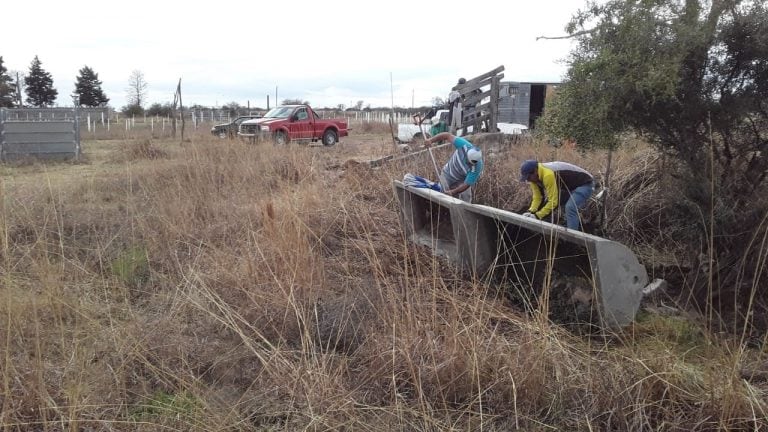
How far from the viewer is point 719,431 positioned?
2494 millimetres

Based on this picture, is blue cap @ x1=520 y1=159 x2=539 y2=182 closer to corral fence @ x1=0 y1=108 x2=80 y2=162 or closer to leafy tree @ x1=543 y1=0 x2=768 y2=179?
leafy tree @ x1=543 y1=0 x2=768 y2=179

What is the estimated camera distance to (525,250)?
530 centimetres

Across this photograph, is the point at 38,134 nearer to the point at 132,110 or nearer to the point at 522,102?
the point at 522,102

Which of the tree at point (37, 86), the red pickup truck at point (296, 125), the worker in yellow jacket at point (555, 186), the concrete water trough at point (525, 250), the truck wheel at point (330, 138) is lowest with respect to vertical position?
the concrete water trough at point (525, 250)

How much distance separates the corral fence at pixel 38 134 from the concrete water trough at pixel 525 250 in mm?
12663

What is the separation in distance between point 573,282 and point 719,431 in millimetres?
2205

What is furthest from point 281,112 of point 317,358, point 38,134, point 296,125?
point 317,358

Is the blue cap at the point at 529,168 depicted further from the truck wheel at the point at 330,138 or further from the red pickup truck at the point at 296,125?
the truck wheel at the point at 330,138

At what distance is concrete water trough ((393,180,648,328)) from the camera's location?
3762mm

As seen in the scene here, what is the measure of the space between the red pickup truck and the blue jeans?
13.2 m

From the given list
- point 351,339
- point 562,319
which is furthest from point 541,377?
point 562,319

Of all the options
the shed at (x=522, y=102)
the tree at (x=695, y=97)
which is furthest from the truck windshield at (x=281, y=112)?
the tree at (x=695, y=97)

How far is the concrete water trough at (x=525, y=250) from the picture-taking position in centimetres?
376

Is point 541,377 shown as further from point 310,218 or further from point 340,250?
point 310,218
